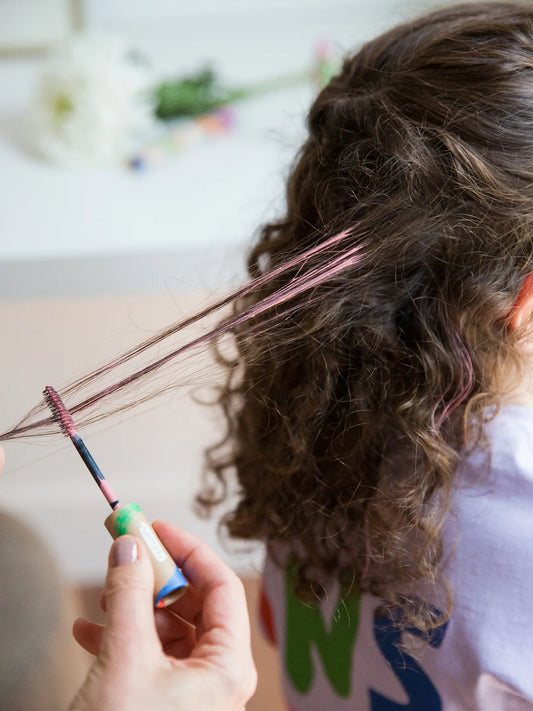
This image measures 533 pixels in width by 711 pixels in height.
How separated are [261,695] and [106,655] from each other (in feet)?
1.13

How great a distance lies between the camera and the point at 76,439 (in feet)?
1.41

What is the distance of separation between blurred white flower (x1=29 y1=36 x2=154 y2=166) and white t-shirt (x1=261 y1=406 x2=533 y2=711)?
807 mm

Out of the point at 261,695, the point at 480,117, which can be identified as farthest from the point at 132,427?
the point at 480,117

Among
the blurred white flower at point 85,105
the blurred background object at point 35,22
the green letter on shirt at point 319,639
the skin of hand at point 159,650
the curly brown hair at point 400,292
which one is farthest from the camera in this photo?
the blurred background object at point 35,22

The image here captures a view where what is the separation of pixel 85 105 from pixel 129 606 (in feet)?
3.01

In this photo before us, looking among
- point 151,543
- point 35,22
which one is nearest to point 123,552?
point 151,543

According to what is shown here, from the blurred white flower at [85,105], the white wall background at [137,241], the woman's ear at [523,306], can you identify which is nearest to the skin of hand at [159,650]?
the white wall background at [137,241]

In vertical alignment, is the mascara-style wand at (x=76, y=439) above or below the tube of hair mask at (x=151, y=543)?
above

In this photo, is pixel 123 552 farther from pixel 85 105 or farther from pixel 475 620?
pixel 85 105

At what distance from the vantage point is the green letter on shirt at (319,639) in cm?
60

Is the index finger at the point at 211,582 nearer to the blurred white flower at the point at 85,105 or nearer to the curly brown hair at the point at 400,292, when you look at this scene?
the curly brown hair at the point at 400,292

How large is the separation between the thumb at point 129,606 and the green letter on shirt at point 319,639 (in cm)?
26

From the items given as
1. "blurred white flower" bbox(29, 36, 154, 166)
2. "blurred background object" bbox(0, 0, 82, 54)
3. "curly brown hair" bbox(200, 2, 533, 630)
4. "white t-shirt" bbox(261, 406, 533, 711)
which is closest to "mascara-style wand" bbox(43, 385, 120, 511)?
"curly brown hair" bbox(200, 2, 533, 630)

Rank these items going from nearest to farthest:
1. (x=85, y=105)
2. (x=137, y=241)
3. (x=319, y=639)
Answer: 1. (x=319, y=639)
2. (x=137, y=241)
3. (x=85, y=105)
